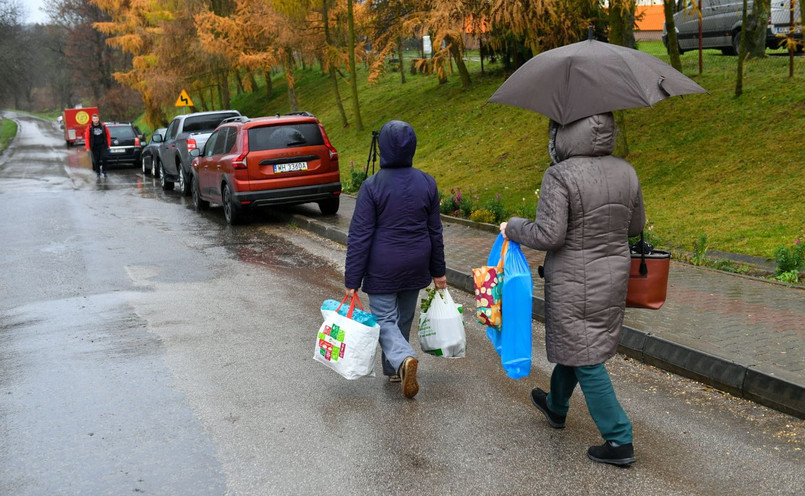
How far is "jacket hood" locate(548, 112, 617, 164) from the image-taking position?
13.9 feet

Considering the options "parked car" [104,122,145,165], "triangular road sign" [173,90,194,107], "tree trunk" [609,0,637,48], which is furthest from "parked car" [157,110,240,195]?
"triangular road sign" [173,90,194,107]

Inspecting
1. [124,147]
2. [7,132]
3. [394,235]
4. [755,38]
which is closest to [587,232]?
[394,235]

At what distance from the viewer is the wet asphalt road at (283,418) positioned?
167 inches

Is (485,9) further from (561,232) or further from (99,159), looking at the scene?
(99,159)

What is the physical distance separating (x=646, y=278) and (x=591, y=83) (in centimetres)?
108

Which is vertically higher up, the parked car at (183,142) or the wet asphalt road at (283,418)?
the parked car at (183,142)

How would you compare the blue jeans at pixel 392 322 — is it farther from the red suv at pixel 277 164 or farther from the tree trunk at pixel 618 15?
the red suv at pixel 277 164

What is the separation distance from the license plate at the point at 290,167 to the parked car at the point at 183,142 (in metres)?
5.73

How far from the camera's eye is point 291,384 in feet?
19.0

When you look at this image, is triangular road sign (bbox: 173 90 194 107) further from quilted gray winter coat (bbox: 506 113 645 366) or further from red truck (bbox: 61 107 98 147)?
quilted gray winter coat (bbox: 506 113 645 366)

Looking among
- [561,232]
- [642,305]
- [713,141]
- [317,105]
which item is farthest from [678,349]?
[317,105]

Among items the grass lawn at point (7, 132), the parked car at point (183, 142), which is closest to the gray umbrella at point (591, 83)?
the parked car at point (183, 142)

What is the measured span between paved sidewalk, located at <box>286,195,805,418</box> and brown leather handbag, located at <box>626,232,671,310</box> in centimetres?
135

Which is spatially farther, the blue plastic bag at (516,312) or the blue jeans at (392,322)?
the blue jeans at (392,322)
